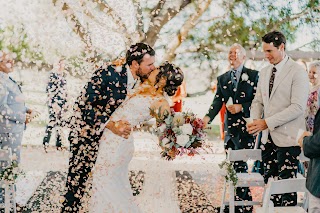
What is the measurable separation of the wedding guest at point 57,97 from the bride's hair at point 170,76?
14.1 ft

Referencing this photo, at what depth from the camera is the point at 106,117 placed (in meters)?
4.25

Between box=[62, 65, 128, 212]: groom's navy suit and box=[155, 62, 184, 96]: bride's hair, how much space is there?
422 millimetres

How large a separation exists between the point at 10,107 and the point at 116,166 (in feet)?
5.46

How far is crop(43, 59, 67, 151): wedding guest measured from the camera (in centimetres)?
807

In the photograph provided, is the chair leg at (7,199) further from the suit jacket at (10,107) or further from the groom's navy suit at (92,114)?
the suit jacket at (10,107)

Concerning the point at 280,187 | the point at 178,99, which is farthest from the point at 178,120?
the point at 178,99

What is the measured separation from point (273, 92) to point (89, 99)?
156 centimetres

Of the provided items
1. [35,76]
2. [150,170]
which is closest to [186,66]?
[150,170]

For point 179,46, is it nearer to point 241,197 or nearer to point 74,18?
point 74,18

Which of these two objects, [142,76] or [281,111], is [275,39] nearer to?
[281,111]

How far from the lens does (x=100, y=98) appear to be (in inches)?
165

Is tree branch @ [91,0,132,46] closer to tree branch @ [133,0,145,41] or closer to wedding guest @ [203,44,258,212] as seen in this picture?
tree branch @ [133,0,145,41]

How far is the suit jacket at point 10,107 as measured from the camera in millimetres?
5309

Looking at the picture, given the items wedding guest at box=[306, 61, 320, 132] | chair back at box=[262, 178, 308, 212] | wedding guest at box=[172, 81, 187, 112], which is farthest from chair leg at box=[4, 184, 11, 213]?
wedding guest at box=[172, 81, 187, 112]
